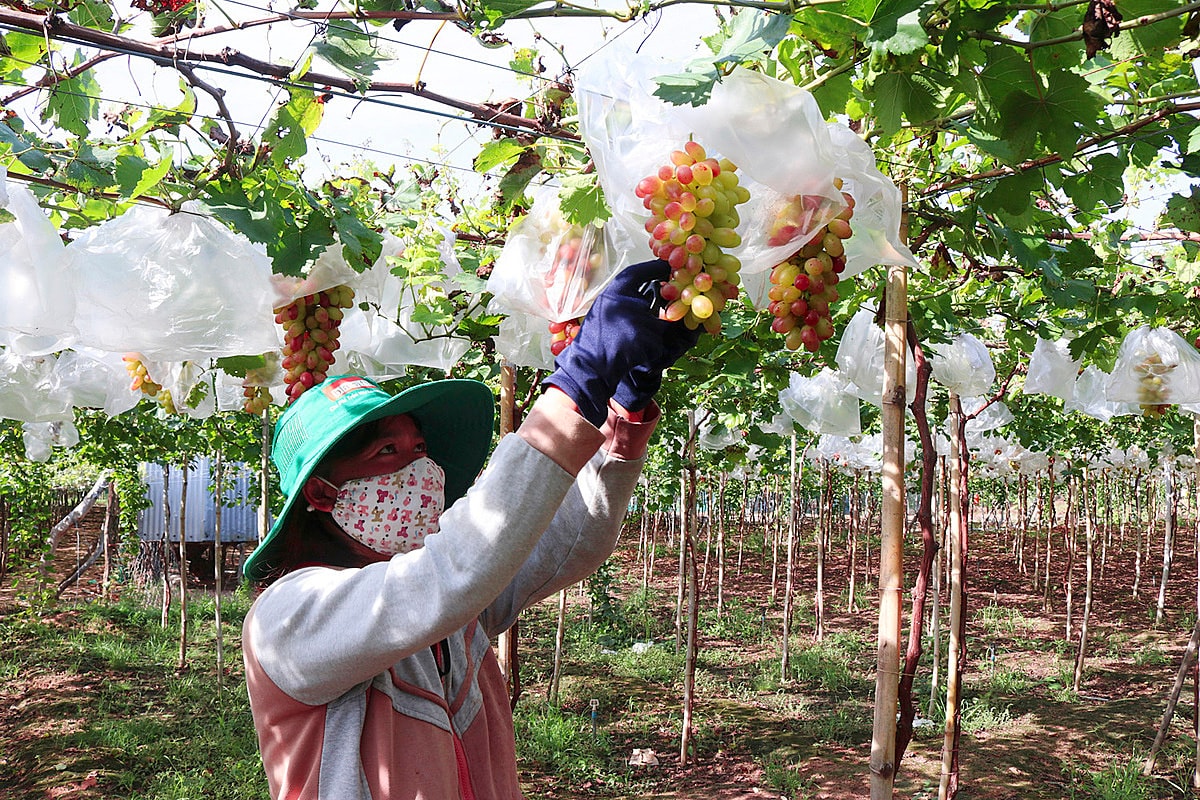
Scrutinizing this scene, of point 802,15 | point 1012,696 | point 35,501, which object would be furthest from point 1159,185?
point 35,501

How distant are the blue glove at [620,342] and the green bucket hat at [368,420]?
461 millimetres

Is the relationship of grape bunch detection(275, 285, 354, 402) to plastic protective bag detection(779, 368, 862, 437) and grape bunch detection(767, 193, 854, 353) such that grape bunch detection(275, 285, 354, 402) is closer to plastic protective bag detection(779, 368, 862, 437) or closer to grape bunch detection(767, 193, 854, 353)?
grape bunch detection(767, 193, 854, 353)

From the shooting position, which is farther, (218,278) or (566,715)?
(566,715)

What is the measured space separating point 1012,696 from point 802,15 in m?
8.17

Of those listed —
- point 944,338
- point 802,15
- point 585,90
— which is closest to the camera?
point 802,15

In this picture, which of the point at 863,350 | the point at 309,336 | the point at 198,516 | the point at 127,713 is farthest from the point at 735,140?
the point at 198,516

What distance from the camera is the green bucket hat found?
156cm

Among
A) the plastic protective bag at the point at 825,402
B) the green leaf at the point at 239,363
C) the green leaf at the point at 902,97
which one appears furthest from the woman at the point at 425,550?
the plastic protective bag at the point at 825,402

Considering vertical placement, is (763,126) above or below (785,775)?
above

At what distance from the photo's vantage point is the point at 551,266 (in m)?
1.65

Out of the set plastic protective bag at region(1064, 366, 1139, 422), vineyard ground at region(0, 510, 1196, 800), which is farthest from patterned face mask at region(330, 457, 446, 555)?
vineyard ground at region(0, 510, 1196, 800)

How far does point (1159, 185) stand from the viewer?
14.6 ft

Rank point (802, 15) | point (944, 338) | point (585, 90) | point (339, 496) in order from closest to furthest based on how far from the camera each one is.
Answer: point (802, 15) → point (585, 90) → point (339, 496) → point (944, 338)

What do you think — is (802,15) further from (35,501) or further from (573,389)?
(35,501)
